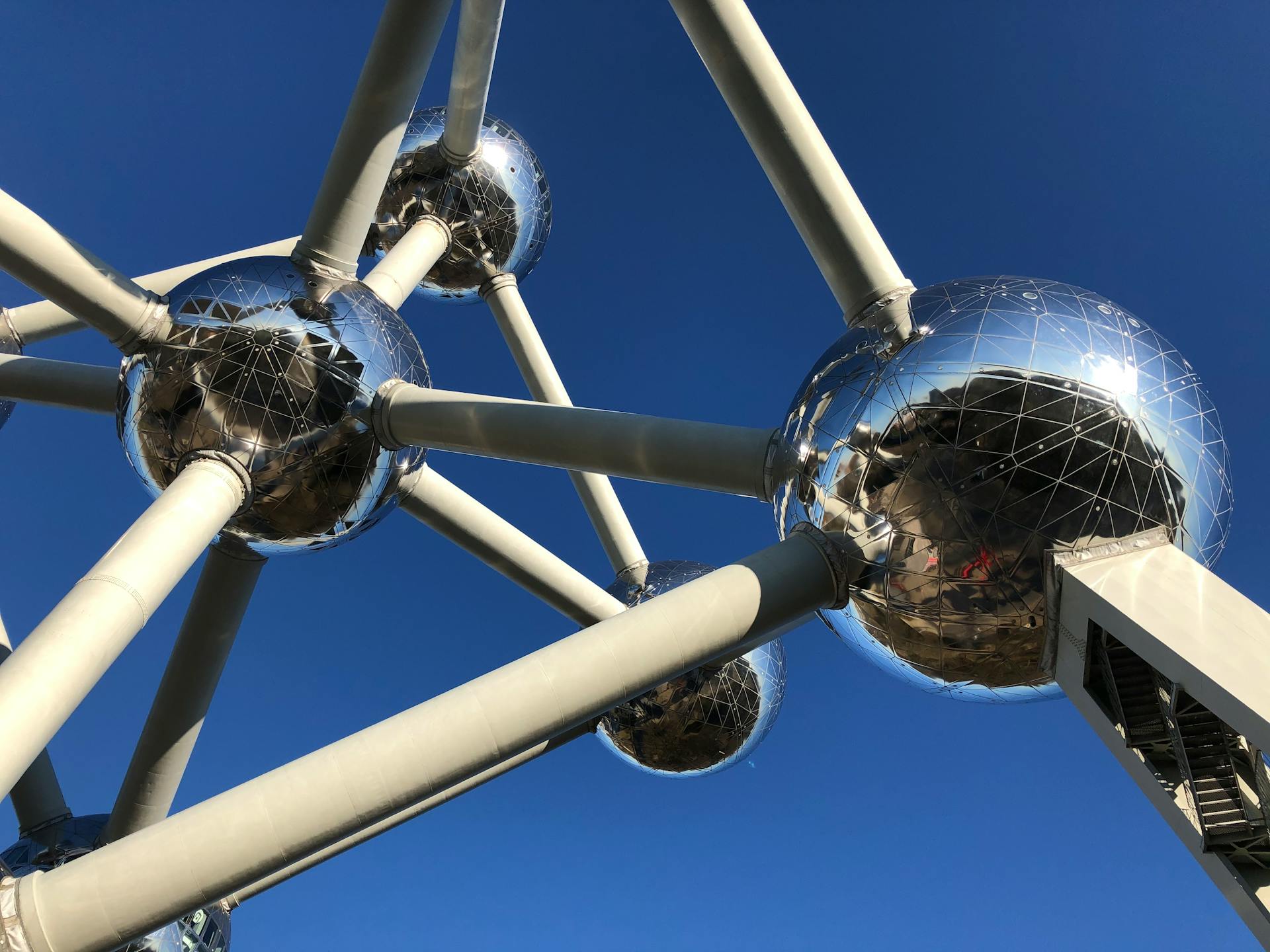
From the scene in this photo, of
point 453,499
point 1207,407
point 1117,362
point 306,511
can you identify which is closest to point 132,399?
point 306,511

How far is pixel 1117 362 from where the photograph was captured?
15.7 ft

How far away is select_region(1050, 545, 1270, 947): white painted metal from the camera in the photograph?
3500 mm

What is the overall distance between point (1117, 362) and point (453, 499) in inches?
200

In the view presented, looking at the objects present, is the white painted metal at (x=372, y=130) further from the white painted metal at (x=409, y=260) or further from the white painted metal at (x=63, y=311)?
the white painted metal at (x=63, y=311)

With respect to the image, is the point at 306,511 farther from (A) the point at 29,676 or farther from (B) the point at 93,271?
(A) the point at 29,676

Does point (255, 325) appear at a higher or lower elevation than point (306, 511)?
higher

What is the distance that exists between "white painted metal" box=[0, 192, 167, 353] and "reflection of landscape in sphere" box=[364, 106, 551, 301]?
509 cm

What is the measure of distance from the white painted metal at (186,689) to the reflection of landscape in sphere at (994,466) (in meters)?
4.60

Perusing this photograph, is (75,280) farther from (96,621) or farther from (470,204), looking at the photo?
(470,204)

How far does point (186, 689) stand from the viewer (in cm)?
734

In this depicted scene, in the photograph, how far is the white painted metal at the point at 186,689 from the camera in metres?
7.33

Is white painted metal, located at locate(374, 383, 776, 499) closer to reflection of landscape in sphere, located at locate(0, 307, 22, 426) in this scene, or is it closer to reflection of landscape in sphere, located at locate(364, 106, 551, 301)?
reflection of landscape in sphere, located at locate(364, 106, 551, 301)

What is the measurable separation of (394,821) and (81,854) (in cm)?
268

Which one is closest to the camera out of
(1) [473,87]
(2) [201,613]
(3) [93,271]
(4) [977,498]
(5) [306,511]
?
(4) [977,498]
